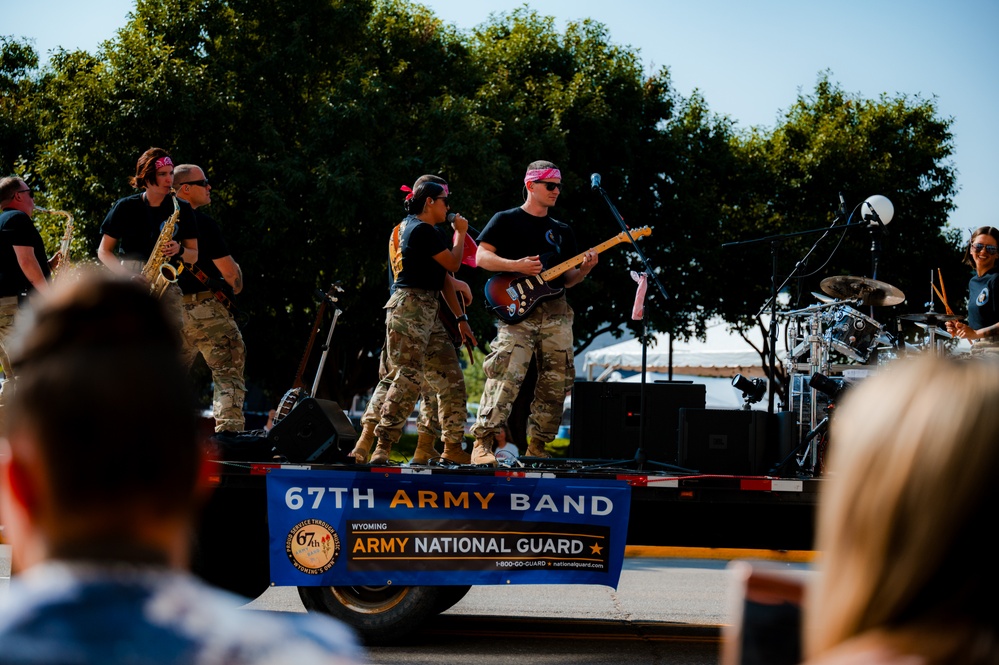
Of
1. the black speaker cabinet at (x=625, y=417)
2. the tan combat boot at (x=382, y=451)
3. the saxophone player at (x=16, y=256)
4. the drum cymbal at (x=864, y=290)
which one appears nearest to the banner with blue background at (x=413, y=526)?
the tan combat boot at (x=382, y=451)

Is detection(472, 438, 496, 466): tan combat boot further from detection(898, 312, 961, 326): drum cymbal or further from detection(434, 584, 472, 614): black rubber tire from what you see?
detection(898, 312, 961, 326): drum cymbal

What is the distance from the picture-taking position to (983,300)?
295 inches

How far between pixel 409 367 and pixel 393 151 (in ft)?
40.7

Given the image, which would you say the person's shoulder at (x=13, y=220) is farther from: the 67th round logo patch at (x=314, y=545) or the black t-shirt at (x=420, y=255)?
the 67th round logo patch at (x=314, y=545)

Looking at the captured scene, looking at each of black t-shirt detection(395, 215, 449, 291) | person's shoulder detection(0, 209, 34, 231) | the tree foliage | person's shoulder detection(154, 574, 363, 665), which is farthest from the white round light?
the tree foliage

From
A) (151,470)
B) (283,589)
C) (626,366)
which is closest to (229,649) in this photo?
(151,470)

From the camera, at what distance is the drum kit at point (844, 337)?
7.93 meters

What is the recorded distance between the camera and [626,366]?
2533 centimetres

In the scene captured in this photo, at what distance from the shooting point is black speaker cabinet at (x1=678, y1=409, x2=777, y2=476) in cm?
703

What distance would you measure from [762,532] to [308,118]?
15.5 meters

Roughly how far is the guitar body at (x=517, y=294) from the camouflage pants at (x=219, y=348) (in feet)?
6.09

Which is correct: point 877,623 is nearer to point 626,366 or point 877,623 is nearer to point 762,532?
point 762,532

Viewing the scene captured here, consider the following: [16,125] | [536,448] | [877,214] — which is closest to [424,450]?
[536,448]

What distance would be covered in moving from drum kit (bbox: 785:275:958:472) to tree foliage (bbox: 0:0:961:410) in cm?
858
